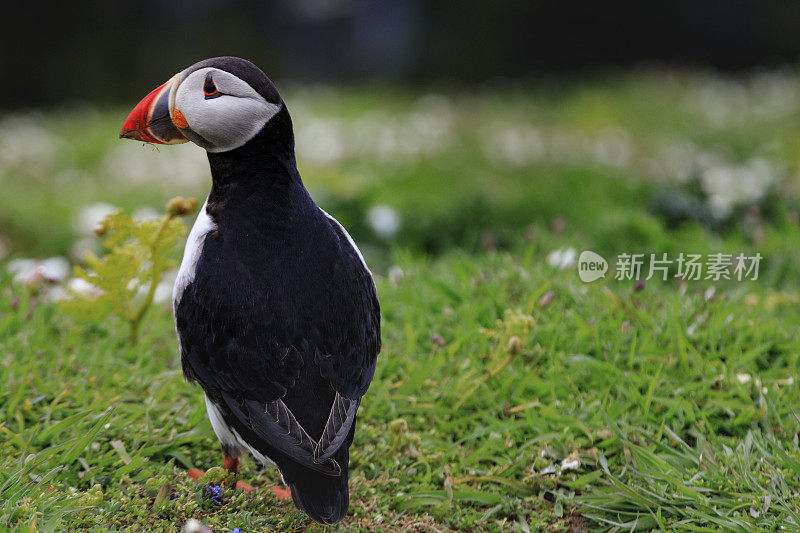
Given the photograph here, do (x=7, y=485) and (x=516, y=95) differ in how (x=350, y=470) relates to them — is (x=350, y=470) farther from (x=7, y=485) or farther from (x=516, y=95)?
(x=516, y=95)

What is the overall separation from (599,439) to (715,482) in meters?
0.52

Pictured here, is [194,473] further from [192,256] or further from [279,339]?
[192,256]

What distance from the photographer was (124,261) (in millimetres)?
3391

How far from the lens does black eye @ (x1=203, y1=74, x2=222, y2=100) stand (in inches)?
98.7

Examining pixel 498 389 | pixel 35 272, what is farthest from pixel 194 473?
Result: pixel 35 272

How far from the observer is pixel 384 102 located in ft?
31.1

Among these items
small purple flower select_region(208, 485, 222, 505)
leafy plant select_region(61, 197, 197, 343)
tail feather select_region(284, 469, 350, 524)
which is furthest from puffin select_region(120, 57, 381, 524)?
leafy plant select_region(61, 197, 197, 343)

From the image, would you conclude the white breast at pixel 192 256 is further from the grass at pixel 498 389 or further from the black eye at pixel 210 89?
the grass at pixel 498 389

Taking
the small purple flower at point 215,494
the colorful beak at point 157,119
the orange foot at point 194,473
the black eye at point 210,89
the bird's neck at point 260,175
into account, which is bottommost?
the orange foot at point 194,473

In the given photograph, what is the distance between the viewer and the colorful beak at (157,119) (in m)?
2.55

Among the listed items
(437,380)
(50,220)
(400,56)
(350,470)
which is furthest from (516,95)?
(350,470)

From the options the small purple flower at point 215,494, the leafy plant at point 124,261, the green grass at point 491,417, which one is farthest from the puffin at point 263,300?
the leafy plant at point 124,261

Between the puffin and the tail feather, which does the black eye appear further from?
the tail feather

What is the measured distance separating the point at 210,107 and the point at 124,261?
119 cm
